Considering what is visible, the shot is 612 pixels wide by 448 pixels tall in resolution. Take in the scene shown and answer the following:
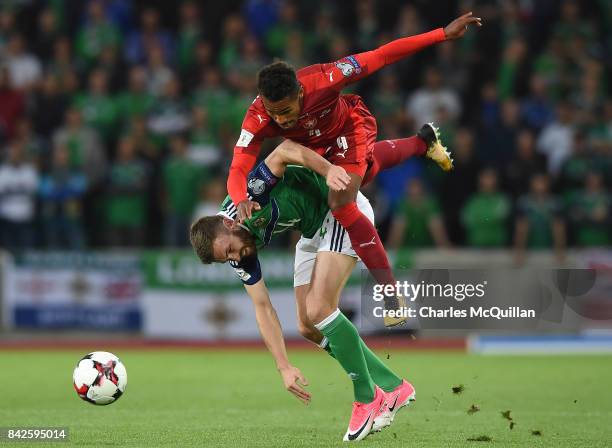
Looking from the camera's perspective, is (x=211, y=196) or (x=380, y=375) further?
(x=211, y=196)

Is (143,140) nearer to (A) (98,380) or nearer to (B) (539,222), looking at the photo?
(B) (539,222)

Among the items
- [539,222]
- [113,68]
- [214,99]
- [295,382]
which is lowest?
[295,382]

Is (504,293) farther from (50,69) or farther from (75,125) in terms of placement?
(50,69)

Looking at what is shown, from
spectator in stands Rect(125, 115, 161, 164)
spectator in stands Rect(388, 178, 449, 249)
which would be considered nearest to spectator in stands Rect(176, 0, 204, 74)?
spectator in stands Rect(125, 115, 161, 164)

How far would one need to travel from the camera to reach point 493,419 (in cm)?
831

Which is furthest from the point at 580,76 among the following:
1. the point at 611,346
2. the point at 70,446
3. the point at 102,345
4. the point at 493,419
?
the point at 70,446

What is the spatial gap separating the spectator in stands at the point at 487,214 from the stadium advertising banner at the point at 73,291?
436 centimetres

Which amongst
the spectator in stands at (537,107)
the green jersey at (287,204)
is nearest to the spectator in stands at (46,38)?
the spectator in stands at (537,107)

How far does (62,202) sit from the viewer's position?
49.5 ft

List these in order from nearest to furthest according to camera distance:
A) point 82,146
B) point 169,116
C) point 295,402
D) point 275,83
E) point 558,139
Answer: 1. point 275,83
2. point 295,402
3. point 558,139
4. point 82,146
5. point 169,116

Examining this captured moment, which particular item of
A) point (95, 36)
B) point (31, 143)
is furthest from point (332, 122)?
point (95, 36)

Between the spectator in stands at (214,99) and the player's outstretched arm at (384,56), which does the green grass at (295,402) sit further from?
the spectator in stands at (214,99)

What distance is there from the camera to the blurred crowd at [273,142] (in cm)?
1459

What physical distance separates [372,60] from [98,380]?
2.90 m
